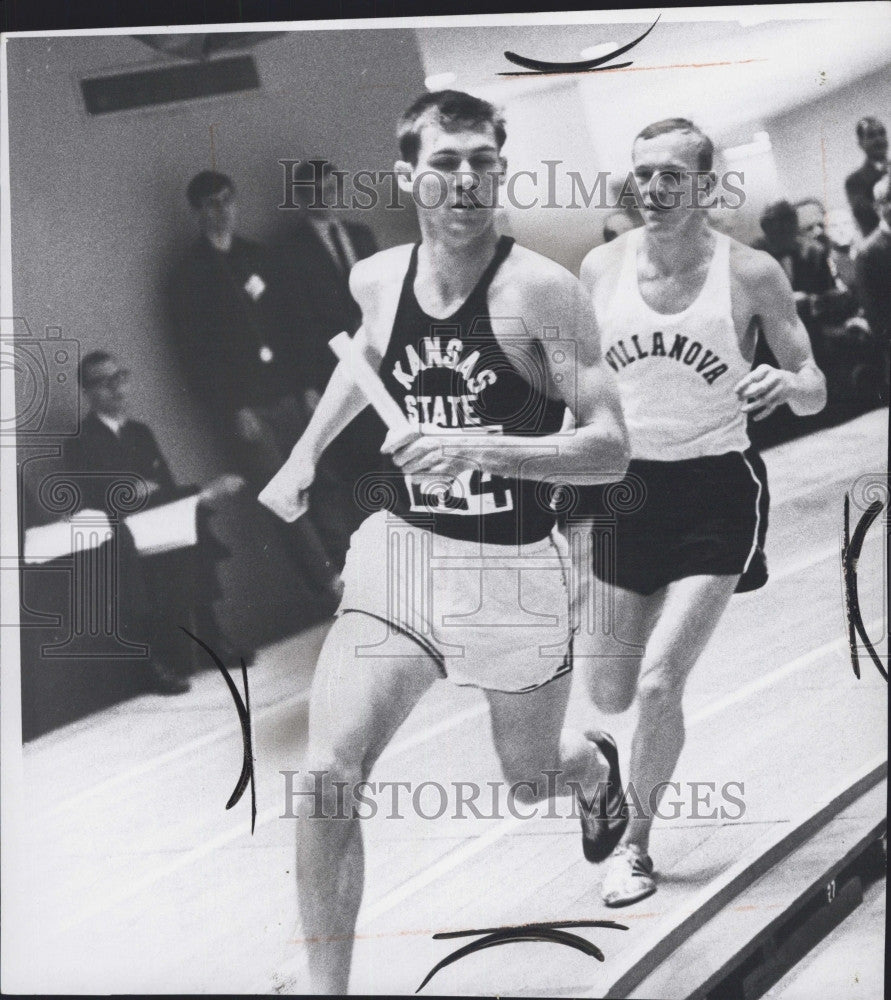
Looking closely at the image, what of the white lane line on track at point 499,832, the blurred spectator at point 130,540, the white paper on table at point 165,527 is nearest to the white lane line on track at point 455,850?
the white lane line on track at point 499,832

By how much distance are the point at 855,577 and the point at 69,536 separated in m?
1.65

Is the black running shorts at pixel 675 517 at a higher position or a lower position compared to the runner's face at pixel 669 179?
lower

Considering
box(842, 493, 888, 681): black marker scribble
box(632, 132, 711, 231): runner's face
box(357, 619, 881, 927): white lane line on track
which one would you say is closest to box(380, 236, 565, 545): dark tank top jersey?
box(632, 132, 711, 231): runner's face

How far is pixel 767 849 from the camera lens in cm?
227

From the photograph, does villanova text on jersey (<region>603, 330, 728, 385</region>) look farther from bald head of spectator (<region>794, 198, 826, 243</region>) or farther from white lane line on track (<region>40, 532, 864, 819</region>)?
white lane line on track (<region>40, 532, 864, 819</region>)

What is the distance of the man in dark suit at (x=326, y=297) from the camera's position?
2.22 metres

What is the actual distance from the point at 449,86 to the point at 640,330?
629mm

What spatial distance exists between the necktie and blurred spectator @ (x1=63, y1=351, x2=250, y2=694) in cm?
49

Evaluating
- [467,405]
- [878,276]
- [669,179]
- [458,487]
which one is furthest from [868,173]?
[458,487]

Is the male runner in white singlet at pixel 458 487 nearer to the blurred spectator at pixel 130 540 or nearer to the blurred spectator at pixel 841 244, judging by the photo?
the blurred spectator at pixel 130 540

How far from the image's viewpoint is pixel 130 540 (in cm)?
227

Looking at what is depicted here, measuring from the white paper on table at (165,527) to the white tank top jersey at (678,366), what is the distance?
0.93 meters

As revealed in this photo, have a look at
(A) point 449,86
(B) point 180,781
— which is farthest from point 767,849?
(A) point 449,86

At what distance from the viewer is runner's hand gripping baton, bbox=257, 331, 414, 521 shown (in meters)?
2.22
